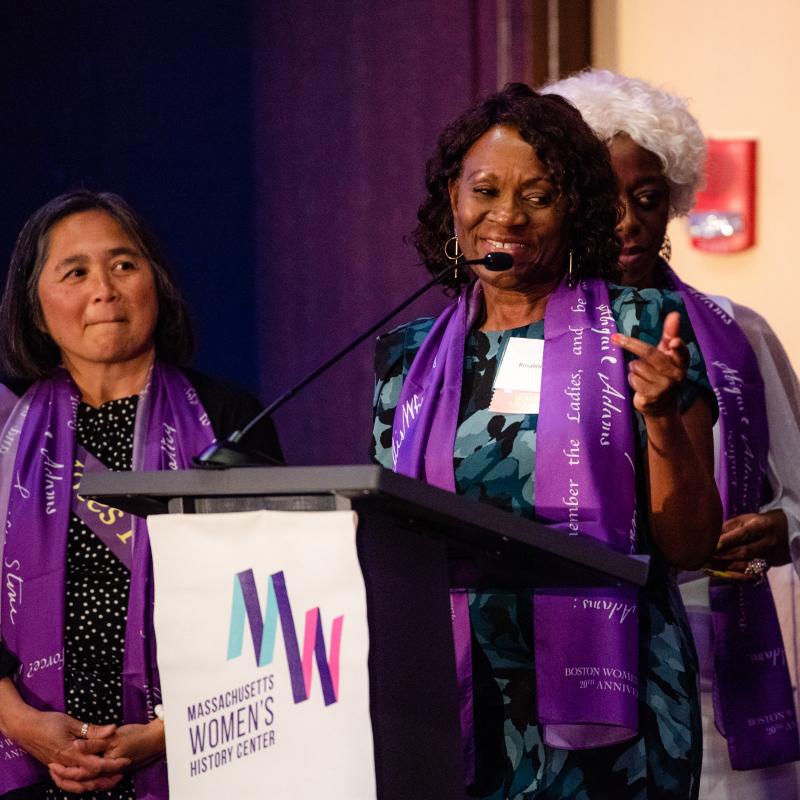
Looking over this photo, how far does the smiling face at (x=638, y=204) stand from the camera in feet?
8.93

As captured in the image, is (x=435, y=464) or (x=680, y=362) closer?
(x=680, y=362)

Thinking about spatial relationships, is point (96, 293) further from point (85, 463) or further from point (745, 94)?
point (745, 94)

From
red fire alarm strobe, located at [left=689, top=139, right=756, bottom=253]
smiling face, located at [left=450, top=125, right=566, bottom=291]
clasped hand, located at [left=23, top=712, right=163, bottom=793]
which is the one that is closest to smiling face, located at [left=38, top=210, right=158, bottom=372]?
clasped hand, located at [left=23, top=712, right=163, bottom=793]

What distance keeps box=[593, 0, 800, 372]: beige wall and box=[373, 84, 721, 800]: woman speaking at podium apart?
2.09 metres

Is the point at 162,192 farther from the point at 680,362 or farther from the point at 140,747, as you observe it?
the point at 680,362

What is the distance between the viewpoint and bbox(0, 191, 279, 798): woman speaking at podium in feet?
7.94

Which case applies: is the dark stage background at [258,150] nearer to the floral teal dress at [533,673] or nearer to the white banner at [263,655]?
the floral teal dress at [533,673]

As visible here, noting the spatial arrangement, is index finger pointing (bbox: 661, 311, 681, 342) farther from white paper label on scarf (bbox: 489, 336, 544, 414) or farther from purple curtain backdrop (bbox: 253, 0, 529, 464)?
purple curtain backdrop (bbox: 253, 0, 529, 464)

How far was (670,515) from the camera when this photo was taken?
6.04 ft

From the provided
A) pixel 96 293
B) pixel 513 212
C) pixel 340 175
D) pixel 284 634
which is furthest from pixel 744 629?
pixel 340 175

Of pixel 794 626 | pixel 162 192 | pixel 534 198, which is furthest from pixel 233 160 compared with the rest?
pixel 534 198

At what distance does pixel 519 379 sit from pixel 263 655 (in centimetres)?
65

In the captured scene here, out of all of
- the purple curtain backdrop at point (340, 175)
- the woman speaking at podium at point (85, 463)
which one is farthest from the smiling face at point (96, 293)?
the purple curtain backdrop at point (340, 175)

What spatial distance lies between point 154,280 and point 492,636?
114 cm
